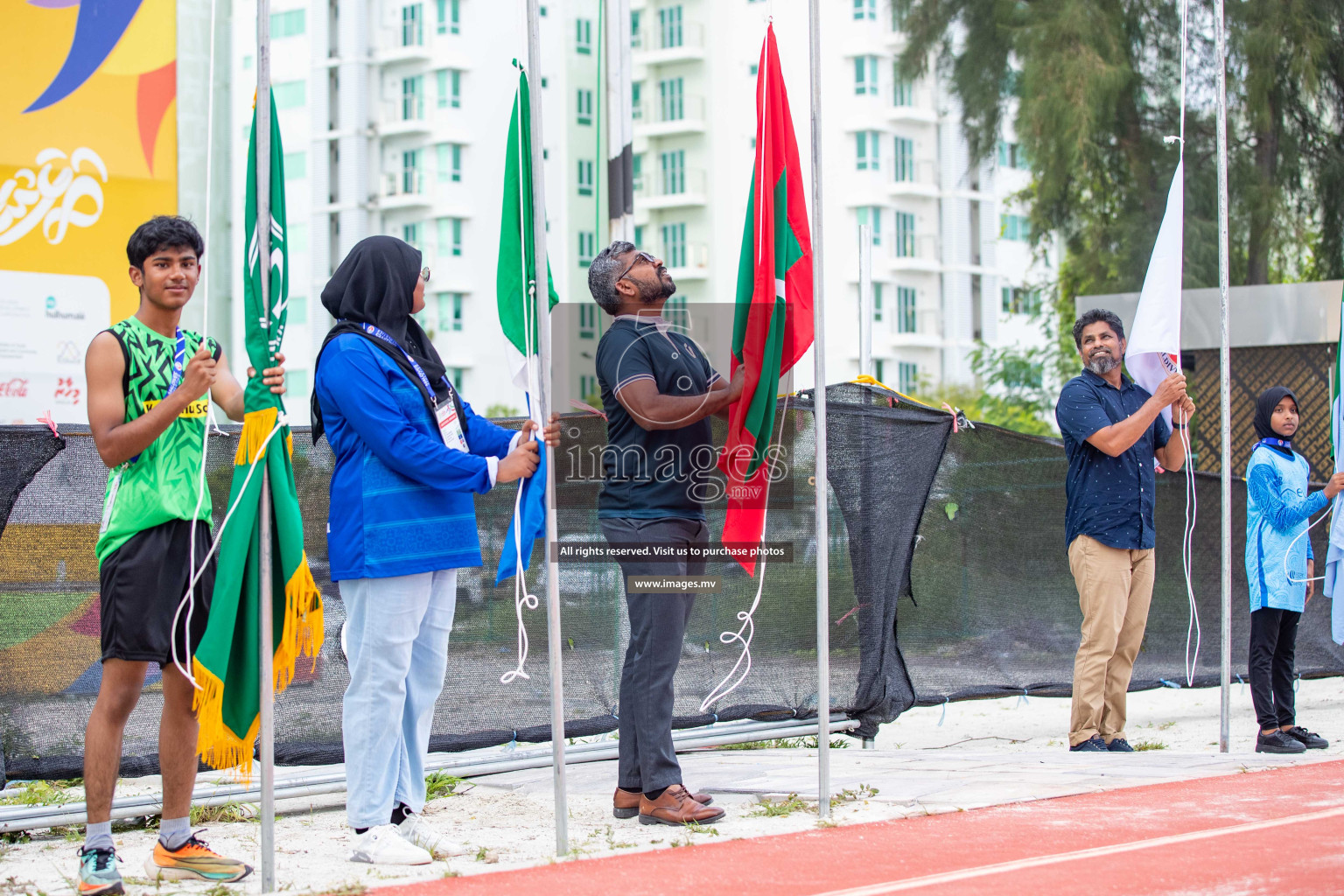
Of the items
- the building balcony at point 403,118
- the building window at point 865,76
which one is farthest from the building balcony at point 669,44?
the building balcony at point 403,118

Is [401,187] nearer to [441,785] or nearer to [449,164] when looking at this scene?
[449,164]

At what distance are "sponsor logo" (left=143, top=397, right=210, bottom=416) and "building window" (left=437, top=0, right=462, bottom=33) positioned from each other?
166 feet

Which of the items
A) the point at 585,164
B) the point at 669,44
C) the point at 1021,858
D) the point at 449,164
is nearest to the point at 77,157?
the point at 1021,858

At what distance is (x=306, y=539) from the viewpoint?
20.2 feet

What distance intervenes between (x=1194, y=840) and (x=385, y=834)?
253cm

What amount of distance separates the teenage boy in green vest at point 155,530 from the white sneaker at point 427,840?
53 centimetres

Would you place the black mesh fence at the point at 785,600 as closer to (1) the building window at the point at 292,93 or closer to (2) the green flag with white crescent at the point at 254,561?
(2) the green flag with white crescent at the point at 254,561

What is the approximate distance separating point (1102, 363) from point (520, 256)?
3.41 meters

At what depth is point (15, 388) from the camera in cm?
1567

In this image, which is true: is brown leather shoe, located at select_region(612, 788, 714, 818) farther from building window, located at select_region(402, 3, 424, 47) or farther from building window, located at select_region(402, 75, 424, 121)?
building window, located at select_region(402, 3, 424, 47)

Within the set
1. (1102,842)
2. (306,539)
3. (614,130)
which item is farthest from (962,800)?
(614,130)

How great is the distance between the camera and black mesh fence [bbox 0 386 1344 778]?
5.51 metres

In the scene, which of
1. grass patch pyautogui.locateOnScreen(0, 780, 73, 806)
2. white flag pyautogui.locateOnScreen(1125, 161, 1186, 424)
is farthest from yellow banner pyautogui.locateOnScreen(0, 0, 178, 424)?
white flag pyautogui.locateOnScreen(1125, 161, 1186, 424)

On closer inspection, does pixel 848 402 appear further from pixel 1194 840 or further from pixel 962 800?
pixel 1194 840
